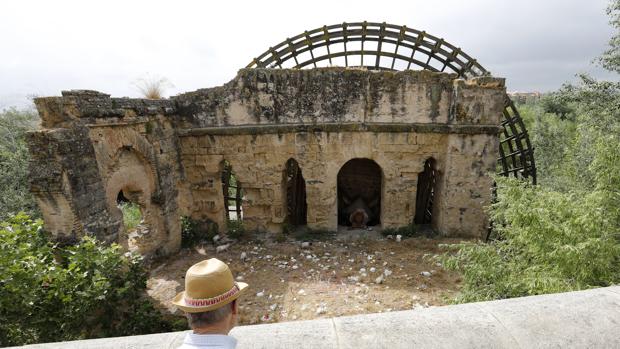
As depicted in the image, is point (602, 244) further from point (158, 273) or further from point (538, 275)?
point (158, 273)

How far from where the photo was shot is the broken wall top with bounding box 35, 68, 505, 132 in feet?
25.9

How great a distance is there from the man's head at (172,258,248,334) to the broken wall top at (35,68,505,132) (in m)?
6.78

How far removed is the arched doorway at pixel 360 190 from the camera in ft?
35.5

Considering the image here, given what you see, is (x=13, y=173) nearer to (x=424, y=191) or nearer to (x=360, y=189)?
(x=360, y=189)

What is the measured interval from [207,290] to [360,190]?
9.82 m

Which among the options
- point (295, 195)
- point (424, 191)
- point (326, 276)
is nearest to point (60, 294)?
point (326, 276)

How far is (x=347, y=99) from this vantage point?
811cm

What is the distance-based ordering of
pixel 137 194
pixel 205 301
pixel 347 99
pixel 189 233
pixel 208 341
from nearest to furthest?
pixel 208 341
pixel 205 301
pixel 137 194
pixel 347 99
pixel 189 233

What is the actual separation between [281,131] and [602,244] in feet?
21.2

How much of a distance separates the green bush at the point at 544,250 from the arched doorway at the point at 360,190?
6.07 metres

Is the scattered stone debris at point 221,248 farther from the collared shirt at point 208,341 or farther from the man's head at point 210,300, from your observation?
the collared shirt at point 208,341

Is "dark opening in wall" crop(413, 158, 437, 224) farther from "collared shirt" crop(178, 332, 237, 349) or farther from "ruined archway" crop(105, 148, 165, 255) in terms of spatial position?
"collared shirt" crop(178, 332, 237, 349)

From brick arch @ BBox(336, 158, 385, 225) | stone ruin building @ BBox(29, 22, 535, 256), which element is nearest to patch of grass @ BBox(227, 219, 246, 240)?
stone ruin building @ BBox(29, 22, 535, 256)

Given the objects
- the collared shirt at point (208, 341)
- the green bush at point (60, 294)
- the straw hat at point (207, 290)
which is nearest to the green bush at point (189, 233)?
the green bush at point (60, 294)
